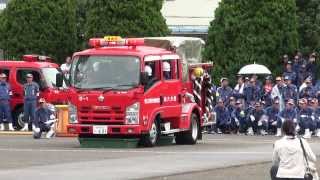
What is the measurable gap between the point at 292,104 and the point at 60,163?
13.3 meters

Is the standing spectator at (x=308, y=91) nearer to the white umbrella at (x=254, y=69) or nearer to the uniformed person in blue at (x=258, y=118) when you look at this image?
the uniformed person in blue at (x=258, y=118)

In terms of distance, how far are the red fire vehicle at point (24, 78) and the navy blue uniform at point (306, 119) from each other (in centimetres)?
819

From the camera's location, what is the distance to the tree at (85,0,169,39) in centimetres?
4150

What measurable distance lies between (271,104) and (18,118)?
881 centimetres

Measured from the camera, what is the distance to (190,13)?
2371 inches

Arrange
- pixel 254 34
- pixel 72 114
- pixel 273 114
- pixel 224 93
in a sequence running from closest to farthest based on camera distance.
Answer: pixel 72 114 → pixel 273 114 → pixel 224 93 → pixel 254 34

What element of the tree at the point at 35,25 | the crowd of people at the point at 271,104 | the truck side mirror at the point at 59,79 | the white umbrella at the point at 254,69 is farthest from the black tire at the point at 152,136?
the tree at the point at 35,25

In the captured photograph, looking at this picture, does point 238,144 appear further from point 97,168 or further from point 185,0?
Result: point 185,0

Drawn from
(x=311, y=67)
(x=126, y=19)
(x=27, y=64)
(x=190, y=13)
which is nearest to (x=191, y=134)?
(x=27, y=64)

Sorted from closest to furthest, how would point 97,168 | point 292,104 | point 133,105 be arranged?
point 97,168 → point 133,105 → point 292,104

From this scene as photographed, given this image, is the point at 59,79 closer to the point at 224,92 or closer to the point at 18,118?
the point at 18,118

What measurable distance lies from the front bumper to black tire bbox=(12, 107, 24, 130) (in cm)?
966

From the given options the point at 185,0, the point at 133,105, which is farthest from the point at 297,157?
the point at 185,0

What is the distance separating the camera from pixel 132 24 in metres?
41.5
